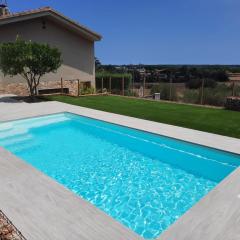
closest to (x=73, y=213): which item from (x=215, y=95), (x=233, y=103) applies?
(x=233, y=103)

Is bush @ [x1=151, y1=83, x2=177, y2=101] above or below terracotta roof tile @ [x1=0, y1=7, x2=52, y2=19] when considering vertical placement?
below

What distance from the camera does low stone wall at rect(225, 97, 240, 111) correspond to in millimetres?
13070

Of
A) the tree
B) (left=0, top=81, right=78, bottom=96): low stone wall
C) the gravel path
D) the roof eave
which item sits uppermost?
the roof eave

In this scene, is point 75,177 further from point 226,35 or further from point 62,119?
point 226,35

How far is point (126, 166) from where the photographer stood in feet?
25.0

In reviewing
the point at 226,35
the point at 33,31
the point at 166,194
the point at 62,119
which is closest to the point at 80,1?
the point at 33,31

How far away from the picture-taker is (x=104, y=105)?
49.5 ft

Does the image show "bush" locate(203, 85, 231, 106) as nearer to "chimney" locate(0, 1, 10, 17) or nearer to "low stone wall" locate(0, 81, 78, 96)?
"low stone wall" locate(0, 81, 78, 96)

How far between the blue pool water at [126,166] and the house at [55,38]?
28.7 feet

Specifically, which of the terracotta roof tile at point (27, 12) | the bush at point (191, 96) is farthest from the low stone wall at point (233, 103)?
the terracotta roof tile at point (27, 12)

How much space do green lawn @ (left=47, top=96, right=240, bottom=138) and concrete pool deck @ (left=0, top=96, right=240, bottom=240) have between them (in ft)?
12.8

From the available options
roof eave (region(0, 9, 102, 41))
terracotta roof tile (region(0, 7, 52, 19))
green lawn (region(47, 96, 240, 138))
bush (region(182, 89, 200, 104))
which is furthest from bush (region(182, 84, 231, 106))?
terracotta roof tile (region(0, 7, 52, 19))

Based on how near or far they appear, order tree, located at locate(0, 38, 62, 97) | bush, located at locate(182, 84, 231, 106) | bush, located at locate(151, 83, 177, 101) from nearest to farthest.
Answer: tree, located at locate(0, 38, 62, 97)
bush, located at locate(182, 84, 231, 106)
bush, located at locate(151, 83, 177, 101)

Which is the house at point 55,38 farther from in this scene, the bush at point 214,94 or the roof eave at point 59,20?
the bush at point 214,94
